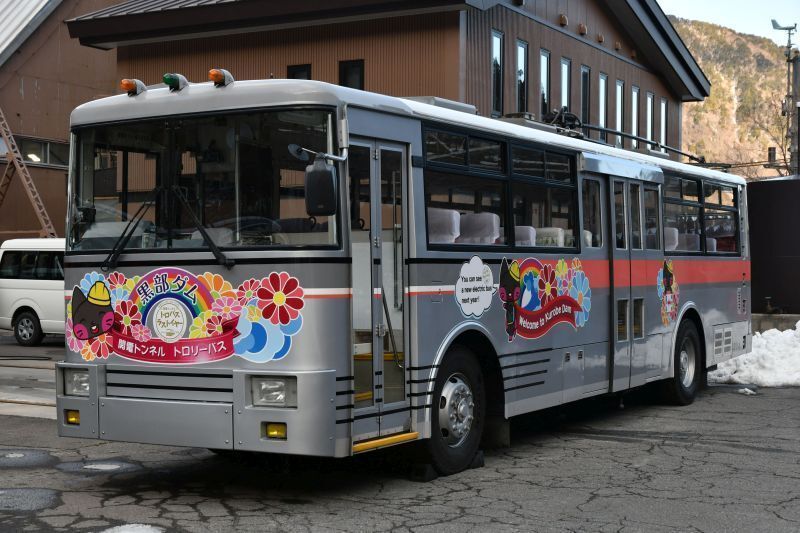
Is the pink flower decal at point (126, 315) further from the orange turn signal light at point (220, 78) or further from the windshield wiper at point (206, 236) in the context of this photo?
the orange turn signal light at point (220, 78)

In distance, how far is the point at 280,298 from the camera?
754 centimetres

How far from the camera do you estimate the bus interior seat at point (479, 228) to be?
925cm

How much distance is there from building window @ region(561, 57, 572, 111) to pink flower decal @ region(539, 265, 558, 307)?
17.2m

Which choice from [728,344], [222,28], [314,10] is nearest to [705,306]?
[728,344]

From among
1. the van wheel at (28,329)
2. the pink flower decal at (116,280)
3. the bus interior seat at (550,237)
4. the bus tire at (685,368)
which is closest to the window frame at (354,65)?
the van wheel at (28,329)

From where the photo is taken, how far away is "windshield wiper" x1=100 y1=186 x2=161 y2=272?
8062 mm

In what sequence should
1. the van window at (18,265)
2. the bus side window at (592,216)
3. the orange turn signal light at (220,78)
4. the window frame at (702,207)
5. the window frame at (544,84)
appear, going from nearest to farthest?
the orange turn signal light at (220,78)
the bus side window at (592,216)
the window frame at (702,207)
the van window at (18,265)
the window frame at (544,84)

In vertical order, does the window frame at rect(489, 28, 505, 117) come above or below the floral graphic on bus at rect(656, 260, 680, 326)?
above

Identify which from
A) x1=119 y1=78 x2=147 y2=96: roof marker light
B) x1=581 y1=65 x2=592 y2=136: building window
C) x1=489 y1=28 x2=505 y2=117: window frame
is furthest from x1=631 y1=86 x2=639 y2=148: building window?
x1=119 y1=78 x2=147 y2=96: roof marker light

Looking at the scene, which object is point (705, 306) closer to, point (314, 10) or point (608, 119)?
point (314, 10)

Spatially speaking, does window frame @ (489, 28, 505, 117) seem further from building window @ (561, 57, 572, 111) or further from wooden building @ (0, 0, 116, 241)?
wooden building @ (0, 0, 116, 241)

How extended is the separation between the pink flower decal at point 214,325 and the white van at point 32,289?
58.1 ft

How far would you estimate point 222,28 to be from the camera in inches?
968

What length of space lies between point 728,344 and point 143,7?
1642 cm
